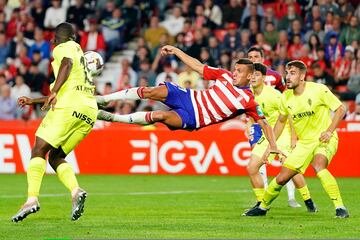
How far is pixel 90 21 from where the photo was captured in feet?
102

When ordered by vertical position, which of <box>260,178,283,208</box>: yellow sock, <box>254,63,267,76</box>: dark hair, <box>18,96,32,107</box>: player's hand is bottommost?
<box>260,178,283,208</box>: yellow sock

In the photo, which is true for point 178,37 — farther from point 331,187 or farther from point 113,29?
point 331,187

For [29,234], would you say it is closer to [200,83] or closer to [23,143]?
[23,143]

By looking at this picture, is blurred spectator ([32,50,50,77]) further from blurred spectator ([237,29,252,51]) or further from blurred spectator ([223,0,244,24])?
blurred spectator ([237,29,252,51])

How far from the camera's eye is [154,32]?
30.6m

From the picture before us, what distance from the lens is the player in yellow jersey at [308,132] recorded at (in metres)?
15.2

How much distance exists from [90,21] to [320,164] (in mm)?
16655

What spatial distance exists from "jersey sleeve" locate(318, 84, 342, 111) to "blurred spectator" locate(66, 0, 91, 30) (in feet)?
54.9

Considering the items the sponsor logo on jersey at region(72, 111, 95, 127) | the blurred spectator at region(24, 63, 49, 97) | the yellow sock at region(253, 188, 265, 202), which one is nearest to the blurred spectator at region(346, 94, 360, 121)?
the blurred spectator at region(24, 63, 49, 97)

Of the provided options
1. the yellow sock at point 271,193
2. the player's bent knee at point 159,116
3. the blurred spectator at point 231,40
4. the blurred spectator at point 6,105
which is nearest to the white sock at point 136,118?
the player's bent knee at point 159,116

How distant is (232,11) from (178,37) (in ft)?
6.11

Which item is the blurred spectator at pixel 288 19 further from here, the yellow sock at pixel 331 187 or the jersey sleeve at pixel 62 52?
the jersey sleeve at pixel 62 52

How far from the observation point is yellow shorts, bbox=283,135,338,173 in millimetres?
15266

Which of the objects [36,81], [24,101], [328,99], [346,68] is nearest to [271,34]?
[346,68]
